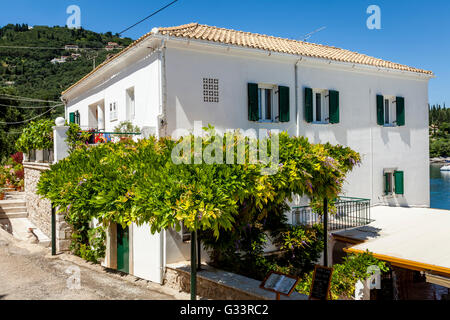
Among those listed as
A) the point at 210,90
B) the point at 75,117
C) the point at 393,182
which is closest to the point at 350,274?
the point at 210,90

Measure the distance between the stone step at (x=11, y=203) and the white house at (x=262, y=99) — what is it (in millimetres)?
5164

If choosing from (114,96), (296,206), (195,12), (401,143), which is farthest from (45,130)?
(401,143)

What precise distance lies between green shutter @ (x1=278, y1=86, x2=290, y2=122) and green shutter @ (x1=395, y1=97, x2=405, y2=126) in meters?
6.99

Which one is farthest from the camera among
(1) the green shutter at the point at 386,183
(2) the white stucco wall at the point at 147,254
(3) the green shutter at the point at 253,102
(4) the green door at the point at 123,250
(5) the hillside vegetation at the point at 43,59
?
(5) the hillside vegetation at the point at 43,59

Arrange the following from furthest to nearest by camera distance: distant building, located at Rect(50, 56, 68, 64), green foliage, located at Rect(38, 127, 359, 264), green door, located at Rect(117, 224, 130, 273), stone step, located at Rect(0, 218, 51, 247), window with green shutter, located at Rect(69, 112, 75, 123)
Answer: distant building, located at Rect(50, 56, 68, 64) → window with green shutter, located at Rect(69, 112, 75, 123) → stone step, located at Rect(0, 218, 51, 247) → green door, located at Rect(117, 224, 130, 273) → green foliage, located at Rect(38, 127, 359, 264)

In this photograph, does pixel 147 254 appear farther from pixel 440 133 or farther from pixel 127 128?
pixel 440 133

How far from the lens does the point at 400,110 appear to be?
1689cm

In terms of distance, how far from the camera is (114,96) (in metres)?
14.4

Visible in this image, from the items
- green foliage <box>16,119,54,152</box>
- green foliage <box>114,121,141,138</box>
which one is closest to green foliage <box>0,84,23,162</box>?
green foliage <box>16,119,54,152</box>

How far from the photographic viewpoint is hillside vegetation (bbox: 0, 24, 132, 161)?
37.9m

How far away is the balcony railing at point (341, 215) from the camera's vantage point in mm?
13117

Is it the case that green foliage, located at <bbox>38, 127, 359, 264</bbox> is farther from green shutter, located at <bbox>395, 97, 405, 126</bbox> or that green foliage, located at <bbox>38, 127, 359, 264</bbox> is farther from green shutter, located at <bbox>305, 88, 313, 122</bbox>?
green shutter, located at <bbox>395, 97, 405, 126</bbox>

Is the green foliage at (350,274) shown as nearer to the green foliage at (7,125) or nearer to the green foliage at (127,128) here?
the green foliage at (127,128)

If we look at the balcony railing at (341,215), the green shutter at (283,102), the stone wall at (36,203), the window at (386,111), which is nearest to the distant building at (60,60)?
the stone wall at (36,203)
